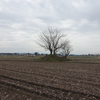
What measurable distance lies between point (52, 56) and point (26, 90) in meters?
32.0

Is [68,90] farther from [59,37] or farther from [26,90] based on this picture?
[59,37]

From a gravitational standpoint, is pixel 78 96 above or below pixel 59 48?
below

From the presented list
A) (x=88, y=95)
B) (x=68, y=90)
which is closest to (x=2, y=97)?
(x=68, y=90)

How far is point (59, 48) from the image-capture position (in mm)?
44312

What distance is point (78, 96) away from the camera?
6.88 meters

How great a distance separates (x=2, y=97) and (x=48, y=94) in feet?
9.19

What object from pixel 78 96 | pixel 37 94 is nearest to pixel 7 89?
pixel 37 94

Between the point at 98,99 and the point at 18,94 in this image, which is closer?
the point at 98,99

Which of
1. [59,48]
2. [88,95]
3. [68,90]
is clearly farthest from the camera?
[59,48]

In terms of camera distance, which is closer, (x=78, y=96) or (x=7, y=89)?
(x=78, y=96)

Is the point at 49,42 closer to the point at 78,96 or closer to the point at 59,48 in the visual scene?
the point at 59,48

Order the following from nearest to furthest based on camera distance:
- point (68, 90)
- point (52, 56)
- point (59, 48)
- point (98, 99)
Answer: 1. point (98, 99)
2. point (68, 90)
3. point (52, 56)
4. point (59, 48)

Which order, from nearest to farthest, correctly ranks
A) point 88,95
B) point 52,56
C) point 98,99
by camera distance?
point 98,99 → point 88,95 → point 52,56

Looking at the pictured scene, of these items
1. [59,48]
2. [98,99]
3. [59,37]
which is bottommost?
[98,99]
